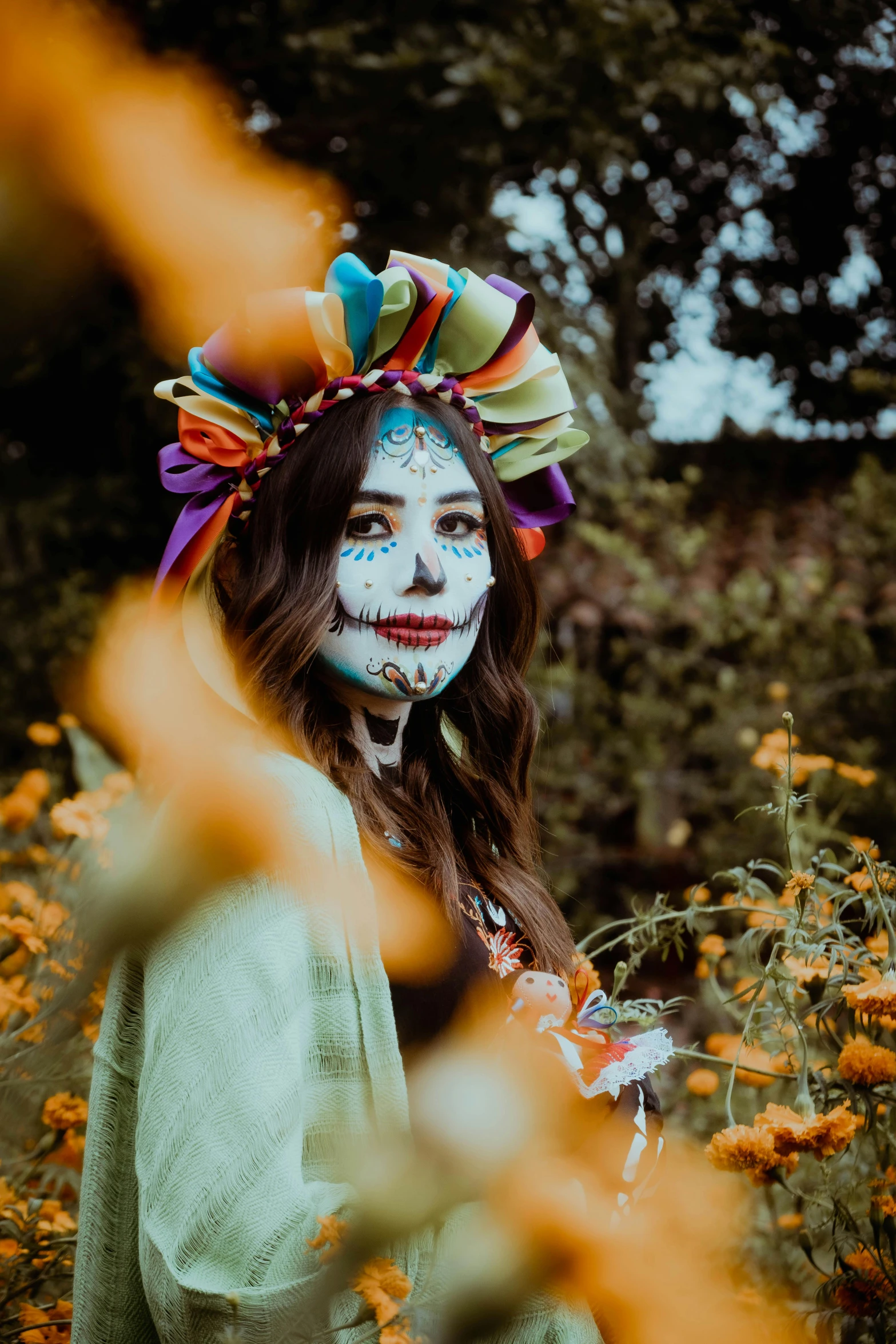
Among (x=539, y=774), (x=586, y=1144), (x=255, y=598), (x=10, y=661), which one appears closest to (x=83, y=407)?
(x=10, y=661)

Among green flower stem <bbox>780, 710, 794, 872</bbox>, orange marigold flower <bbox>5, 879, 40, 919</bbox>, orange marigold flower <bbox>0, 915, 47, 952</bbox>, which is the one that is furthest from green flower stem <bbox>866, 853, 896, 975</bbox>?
orange marigold flower <bbox>5, 879, 40, 919</bbox>

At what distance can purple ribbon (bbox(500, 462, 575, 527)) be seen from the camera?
5.19 ft

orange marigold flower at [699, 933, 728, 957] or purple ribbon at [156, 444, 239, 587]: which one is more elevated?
purple ribbon at [156, 444, 239, 587]

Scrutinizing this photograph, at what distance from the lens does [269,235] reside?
302 cm

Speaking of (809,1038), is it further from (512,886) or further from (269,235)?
(269,235)

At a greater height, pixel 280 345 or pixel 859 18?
pixel 859 18

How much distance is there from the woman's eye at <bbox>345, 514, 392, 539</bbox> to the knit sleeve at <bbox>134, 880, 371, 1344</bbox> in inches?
17.4

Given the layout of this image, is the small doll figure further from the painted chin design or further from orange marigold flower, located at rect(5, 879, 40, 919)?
orange marigold flower, located at rect(5, 879, 40, 919)

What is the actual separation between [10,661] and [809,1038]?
3.18 metres

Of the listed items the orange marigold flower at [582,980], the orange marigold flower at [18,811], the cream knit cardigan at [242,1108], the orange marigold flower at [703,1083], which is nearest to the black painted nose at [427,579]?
the cream knit cardigan at [242,1108]

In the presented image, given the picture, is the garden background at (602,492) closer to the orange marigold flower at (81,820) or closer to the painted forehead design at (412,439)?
the orange marigold flower at (81,820)

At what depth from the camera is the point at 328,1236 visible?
87 cm

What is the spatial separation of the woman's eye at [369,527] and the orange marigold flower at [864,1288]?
2.85 ft

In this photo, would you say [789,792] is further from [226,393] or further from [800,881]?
[226,393]
